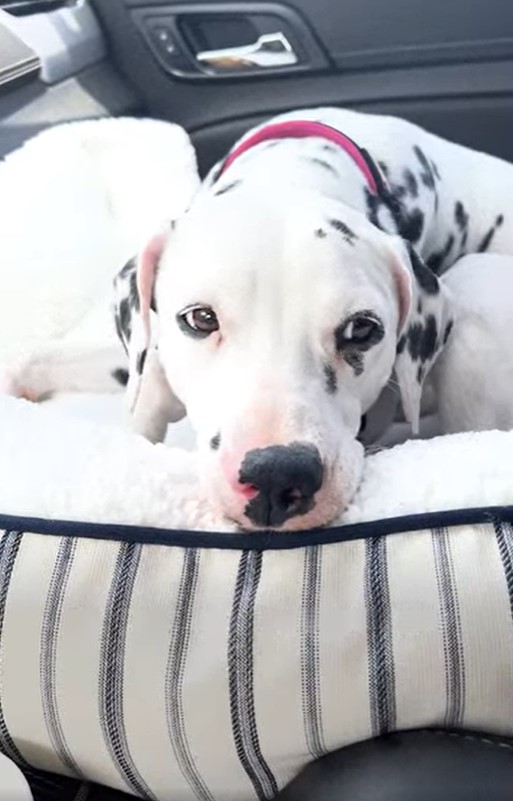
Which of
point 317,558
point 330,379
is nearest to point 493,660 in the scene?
point 317,558

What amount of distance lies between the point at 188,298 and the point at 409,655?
20.7 inches

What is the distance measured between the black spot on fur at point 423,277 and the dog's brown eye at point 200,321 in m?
0.31

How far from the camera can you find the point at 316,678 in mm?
1136

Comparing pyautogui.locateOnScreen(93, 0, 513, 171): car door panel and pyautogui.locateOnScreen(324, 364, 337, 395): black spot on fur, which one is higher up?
pyautogui.locateOnScreen(324, 364, 337, 395): black spot on fur

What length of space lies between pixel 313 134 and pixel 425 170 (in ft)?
0.83

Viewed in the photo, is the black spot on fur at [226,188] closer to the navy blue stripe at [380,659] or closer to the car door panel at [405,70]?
the navy blue stripe at [380,659]

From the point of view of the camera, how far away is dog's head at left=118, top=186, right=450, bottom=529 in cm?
121

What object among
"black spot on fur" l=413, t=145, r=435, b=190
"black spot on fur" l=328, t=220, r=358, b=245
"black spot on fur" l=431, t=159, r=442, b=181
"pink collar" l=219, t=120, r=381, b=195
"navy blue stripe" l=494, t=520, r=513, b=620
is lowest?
"black spot on fur" l=431, t=159, r=442, b=181

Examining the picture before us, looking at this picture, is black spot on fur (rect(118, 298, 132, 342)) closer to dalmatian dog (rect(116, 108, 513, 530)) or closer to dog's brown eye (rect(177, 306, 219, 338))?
dalmatian dog (rect(116, 108, 513, 530))

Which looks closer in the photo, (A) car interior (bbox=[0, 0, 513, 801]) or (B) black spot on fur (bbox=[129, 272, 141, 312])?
(B) black spot on fur (bbox=[129, 272, 141, 312])

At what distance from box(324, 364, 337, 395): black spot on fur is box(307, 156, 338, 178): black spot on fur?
1.60ft

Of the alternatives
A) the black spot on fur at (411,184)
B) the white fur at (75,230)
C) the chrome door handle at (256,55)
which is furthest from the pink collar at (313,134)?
the chrome door handle at (256,55)

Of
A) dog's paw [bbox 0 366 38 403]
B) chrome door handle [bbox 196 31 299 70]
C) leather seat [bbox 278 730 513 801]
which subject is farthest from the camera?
chrome door handle [bbox 196 31 299 70]

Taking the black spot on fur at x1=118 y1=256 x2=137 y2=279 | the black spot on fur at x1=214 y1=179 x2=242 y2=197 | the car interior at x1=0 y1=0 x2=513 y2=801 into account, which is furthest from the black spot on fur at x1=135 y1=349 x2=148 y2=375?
the car interior at x1=0 y1=0 x2=513 y2=801
